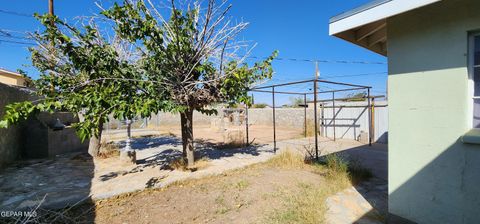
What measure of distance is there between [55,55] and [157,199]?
546 cm

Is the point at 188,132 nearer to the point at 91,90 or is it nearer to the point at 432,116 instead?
the point at 91,90

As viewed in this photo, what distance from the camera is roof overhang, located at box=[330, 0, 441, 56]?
2570 mm

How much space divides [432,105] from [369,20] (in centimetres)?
121

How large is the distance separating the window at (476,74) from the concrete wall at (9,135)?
8.29 metres

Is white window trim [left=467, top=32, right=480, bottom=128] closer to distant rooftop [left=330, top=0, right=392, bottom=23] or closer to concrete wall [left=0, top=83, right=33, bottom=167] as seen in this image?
distant rooftop [left=330, top=0, right=392, bottom=23]

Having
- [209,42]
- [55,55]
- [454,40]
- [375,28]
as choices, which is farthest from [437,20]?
[55,55]

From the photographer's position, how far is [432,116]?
8.89ft

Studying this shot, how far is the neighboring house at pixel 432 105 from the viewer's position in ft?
8.10

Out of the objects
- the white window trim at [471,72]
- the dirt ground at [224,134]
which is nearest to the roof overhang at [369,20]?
the white window trim at [471,72]

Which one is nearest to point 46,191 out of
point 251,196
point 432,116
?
point 251,196

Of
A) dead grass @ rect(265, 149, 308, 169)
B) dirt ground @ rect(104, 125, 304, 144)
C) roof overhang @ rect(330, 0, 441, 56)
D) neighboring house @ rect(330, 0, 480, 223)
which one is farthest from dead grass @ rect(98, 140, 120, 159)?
neighboring house @ rect(330, 0, 480, 223)

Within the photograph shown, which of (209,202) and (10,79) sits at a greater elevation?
(10,79)

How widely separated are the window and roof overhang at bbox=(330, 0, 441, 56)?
693 mm

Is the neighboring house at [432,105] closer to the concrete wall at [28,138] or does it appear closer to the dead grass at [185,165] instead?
the dead grass at [185,165]
